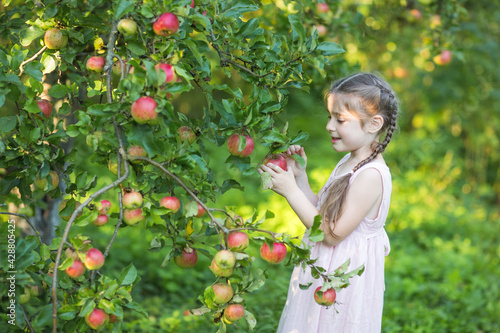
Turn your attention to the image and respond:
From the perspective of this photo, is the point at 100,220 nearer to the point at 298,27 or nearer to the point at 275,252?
the point at 275,252

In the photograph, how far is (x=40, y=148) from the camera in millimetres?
1309

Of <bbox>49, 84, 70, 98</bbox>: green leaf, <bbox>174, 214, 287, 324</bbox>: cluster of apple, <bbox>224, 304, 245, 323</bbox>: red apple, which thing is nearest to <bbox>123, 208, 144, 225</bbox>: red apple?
<bbox>174, 214, 287, 324</bbox>: cluster of apple

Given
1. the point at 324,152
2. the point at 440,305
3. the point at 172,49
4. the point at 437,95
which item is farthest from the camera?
the point at 324,152

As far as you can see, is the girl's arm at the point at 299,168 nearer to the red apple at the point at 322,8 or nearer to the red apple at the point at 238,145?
the red apple at the point at 238,145

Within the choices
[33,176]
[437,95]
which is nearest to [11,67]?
[33,176]

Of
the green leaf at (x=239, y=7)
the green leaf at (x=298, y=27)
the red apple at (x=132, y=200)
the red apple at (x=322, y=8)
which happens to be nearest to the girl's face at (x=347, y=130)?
the green leaf at (x=298, y=27)

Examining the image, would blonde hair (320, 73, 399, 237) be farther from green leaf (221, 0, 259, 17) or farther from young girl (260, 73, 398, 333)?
green leaf (221, 0, 259, 17)

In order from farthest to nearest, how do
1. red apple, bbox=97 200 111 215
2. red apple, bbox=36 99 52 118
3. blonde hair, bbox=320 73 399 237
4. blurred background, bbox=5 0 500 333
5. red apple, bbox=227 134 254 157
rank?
blurred background, bbox=5 0 500 333 < blonde hair, bbox=320 73 399 237 < red apple, bbox=36 99 52 118 < red apple, bbox=227 134 254 157 < red apple, bbox=97 200 111 215

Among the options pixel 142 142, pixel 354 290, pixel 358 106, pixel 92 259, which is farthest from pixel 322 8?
pixel 92 259

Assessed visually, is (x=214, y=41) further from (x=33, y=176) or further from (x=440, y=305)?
(x=440, y=305)

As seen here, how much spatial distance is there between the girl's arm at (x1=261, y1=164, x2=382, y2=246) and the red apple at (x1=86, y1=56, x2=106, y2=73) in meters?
0.54

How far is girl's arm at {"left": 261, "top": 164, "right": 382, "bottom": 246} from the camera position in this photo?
144 centimetres

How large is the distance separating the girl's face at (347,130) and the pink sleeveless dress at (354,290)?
0.09 m

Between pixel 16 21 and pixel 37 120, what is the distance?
0.43 meters
